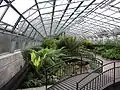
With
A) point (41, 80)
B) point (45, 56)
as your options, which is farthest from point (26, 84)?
point (45, 56)

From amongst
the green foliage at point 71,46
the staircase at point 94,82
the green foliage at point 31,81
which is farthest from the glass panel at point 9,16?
the green foliage at point 71,46

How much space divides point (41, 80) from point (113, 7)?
385 inches

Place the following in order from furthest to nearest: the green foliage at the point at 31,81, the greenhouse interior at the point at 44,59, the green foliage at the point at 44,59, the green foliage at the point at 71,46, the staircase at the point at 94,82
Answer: the green foliage at the point at 71,46 → the green foliage at the point at 44,59 → the green foliage at the point at 31,81 → the greenhouse interior at the point at 44,59 → the staircase at the point at 94,82

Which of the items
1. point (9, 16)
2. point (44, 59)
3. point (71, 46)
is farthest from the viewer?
point (71, 46)

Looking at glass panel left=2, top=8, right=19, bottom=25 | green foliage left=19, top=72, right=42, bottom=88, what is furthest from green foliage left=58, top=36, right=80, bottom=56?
glass panel left=2, top=8, right=19, bottom=25

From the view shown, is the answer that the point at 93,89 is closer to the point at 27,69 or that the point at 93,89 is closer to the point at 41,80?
the point at 41,80

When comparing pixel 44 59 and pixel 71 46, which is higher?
pixel 71 46

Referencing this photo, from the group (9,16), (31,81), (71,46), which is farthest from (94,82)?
(71,46)

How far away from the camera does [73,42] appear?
1950cm

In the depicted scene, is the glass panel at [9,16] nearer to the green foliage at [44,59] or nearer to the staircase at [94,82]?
the green foliage at [44,59]

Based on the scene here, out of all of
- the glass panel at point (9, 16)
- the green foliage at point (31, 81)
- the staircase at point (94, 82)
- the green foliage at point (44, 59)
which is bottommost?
the green foliage at point (31, 81)

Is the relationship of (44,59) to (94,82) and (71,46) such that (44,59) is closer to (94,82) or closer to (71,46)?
(94,82)

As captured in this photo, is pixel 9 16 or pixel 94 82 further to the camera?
pixel 94 82

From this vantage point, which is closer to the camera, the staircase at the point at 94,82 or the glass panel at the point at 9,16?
the glass panel at the point at 9,16
